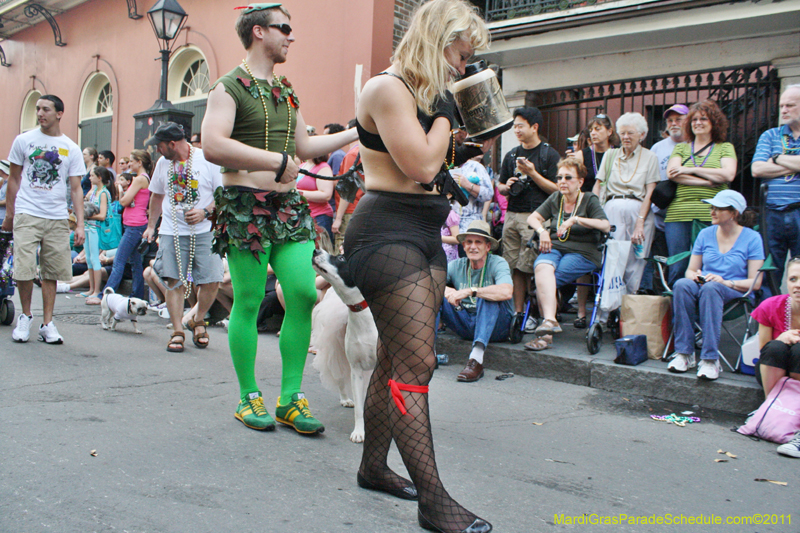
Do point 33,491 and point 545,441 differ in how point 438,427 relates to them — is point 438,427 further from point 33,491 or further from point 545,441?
point 33,491

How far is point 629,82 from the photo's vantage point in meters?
9.51

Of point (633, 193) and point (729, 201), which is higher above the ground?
point (633, 193)

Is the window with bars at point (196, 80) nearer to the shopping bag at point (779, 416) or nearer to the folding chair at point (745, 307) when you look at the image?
the folding chair at point (745, 307)

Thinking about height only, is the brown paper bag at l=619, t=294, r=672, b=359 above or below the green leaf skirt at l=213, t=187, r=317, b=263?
below

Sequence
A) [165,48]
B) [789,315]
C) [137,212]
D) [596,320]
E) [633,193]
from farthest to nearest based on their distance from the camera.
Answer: [165,48] → [137,212] → [633,193] → [596,320] → [789,315]

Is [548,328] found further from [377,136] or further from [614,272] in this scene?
[377,136]

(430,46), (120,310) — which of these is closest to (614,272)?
(430,46)

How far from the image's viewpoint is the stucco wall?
10430 mm

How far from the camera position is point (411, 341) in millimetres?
2432

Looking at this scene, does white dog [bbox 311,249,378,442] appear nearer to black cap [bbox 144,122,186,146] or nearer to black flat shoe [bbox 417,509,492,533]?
black flat shoe [bbox 417,509,492,533]

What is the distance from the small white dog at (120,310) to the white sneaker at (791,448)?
18.4ft

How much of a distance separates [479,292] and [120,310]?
3695 mm

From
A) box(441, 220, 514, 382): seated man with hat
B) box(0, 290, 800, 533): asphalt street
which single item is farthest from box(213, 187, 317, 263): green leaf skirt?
box(441, 220, 514, 382): seated man with hat

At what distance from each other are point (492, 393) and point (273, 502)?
2645 millimetres
